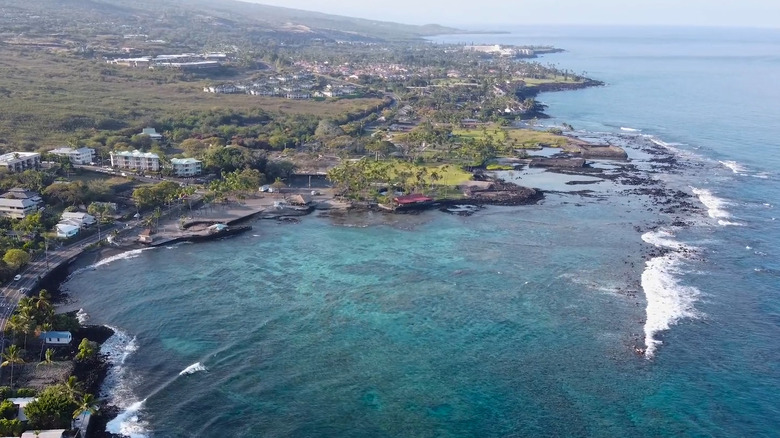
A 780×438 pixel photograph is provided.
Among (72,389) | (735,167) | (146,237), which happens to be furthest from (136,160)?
(735,167)

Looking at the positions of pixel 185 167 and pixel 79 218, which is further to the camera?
pixel 185 167

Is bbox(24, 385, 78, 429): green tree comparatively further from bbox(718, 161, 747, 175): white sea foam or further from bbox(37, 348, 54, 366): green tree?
bbox(718, 161, 747, 175): white sea foam

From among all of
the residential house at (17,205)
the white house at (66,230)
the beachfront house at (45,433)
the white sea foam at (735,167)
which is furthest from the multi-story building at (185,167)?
the white sea foam at (735,167)

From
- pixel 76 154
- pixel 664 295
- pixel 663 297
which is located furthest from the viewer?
pixel 76 154

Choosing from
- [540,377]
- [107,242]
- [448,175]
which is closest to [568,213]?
[448,175]

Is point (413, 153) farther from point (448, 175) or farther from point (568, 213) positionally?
point (568, 213)

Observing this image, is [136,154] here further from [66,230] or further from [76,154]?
[66,230]
